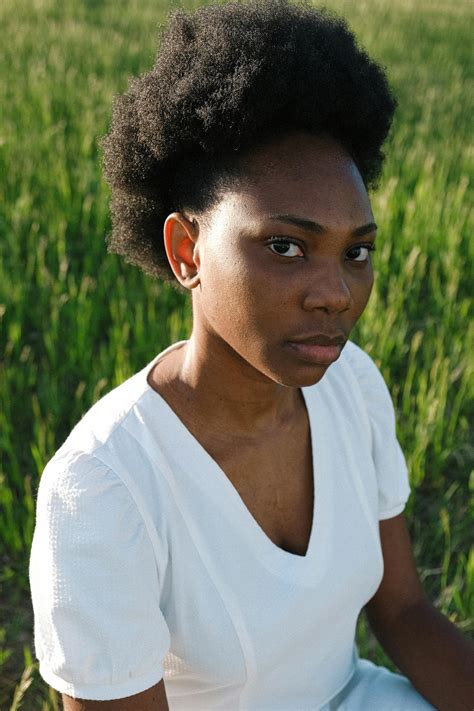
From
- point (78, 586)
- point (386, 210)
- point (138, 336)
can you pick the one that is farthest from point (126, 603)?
point (386, 210)

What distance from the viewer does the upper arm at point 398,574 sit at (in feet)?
5.92

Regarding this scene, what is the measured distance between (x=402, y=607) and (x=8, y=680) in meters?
1.01

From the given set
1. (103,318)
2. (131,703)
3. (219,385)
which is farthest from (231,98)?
(103,318)

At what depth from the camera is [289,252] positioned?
1.38m

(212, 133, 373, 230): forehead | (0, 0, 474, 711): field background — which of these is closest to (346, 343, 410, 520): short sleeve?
(212, 133, 373, 230): forehead

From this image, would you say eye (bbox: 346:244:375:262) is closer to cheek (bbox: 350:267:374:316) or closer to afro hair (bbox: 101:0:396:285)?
cheek (bbox: 350:267:374:316)

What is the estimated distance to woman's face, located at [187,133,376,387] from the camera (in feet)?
4.50

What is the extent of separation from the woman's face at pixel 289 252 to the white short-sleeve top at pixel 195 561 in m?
0.22

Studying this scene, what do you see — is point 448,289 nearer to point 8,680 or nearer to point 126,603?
point 8,680

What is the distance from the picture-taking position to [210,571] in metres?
1.47

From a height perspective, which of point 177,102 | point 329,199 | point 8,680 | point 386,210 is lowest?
point 8,680

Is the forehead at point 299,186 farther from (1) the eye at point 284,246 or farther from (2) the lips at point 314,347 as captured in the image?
(2) the lips at point 314,347

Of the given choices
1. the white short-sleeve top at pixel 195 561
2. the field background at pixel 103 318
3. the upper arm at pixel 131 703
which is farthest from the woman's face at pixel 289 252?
the field background at pixel 103 318

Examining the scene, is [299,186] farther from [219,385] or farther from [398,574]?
[398,574]
